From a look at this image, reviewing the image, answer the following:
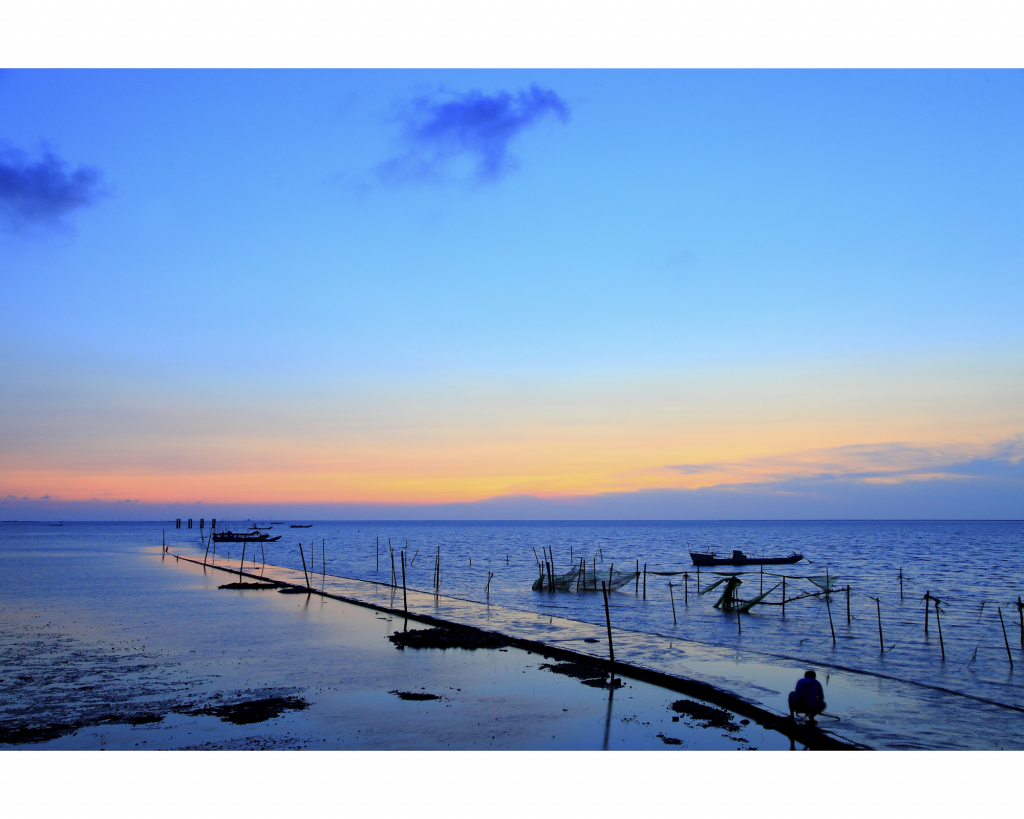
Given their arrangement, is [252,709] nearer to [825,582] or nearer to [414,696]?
[414,696]

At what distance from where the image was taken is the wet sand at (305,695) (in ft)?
Answer: 38.6

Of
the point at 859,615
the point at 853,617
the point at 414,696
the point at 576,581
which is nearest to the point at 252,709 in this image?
the point at 414,696

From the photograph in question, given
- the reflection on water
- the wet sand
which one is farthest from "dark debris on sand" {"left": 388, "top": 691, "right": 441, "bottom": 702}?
the reflection on water

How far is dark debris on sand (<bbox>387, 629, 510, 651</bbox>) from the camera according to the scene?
20469 millimetres

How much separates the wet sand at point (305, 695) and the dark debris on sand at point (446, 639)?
1.39ft

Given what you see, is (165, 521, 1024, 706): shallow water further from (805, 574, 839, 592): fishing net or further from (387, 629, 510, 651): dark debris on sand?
(387, 629, 510, 651): dark debris on sand

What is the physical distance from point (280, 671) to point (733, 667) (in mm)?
11902

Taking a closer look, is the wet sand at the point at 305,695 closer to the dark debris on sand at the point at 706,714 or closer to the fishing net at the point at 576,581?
the dark debris on sand at the point at 706,714

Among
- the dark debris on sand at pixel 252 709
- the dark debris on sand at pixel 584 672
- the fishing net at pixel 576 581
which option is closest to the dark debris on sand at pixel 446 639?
the dark debris on sand at pixel 584 672

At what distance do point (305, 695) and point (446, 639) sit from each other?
273 inches

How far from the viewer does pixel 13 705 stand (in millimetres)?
13664

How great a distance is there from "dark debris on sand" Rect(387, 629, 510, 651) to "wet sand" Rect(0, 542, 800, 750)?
42cm
